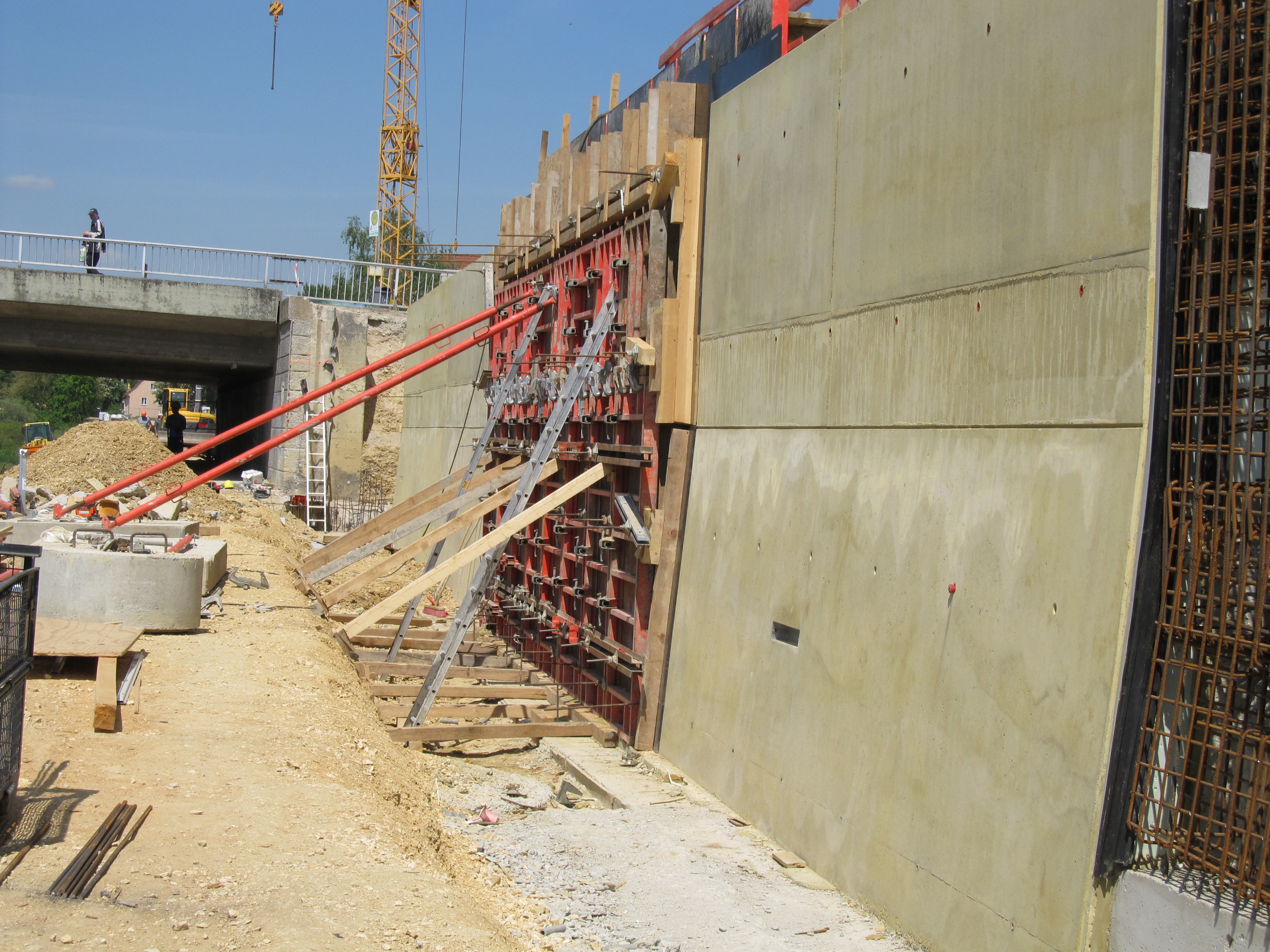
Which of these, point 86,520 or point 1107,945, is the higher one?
point 86,520

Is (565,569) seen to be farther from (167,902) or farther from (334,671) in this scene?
(167,902)

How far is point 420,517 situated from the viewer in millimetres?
13094

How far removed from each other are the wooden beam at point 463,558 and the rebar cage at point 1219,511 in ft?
21.0

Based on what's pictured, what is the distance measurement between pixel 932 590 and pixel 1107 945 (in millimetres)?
1997

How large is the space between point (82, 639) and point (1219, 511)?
704 centimetres

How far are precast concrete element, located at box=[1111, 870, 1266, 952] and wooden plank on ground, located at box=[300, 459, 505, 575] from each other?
31.5ft

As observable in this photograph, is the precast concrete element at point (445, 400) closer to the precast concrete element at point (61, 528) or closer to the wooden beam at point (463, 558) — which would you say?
the precast concrete element at point (61, 528)

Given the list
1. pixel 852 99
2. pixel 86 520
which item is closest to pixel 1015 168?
pixel 852 99

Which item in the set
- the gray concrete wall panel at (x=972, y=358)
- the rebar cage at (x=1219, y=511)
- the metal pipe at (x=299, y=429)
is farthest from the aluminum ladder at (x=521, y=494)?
the rebar cage at (x=1219, y=511)

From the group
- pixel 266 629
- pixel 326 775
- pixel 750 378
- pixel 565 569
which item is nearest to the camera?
pixel 326 775

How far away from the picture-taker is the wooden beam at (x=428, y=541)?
11.5 m

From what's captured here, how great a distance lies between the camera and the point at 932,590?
6168mm

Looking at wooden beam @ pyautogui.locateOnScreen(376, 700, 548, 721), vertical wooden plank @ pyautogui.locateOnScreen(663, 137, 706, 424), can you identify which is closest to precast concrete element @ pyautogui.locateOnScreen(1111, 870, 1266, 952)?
vertical wooden plank @ pyautogui.locateOnScreen(663, 137, 706, 424)

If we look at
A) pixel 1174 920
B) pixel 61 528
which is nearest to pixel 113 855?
pixel 1174 920
